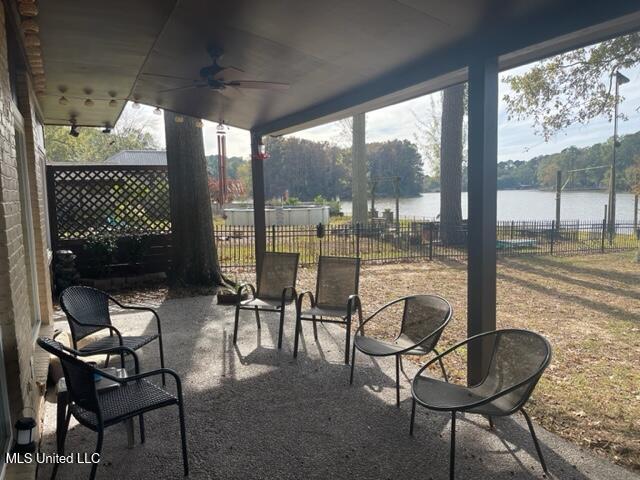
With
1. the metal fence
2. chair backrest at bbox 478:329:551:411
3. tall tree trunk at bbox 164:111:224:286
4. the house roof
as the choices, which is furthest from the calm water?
the house roof

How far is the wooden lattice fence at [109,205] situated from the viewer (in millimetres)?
7172

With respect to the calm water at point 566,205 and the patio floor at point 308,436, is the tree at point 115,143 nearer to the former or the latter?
the calm water at point 566,205

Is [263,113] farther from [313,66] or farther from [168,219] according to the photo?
[168,219]

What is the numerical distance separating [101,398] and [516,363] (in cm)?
211

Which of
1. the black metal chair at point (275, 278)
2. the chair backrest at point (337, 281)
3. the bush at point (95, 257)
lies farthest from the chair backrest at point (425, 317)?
the bush at point (95, 257)

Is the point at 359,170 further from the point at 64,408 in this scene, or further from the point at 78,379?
the point at 78,379

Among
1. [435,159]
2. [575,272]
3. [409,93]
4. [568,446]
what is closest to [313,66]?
[409,93]

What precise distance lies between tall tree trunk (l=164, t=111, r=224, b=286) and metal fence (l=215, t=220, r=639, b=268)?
7.30 feet

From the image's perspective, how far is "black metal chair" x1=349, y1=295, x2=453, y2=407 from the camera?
290cm

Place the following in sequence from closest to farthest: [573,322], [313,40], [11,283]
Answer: [11,283], [313,40], [573,322]

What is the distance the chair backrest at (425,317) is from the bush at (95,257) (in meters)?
5.49

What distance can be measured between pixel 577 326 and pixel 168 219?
6.47 metres

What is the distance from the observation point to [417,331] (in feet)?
10.5

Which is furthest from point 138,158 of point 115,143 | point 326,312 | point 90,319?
point 326,312
